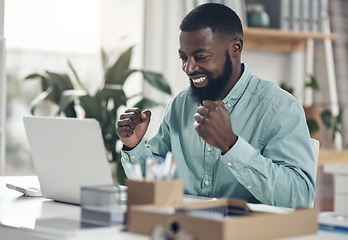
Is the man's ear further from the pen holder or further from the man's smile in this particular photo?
the pen holder

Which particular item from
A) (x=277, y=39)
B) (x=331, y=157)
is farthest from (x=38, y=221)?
(x=277, y=39)

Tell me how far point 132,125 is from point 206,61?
1.00 feet

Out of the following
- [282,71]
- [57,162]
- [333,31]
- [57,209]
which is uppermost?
[333,31]

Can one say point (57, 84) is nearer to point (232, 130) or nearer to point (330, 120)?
point (330, 120)

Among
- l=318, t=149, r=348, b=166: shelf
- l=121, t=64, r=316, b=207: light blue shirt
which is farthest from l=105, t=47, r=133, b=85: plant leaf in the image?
l=121, t=64, r=316, b=207: light blue shirt

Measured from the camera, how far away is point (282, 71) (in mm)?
4270

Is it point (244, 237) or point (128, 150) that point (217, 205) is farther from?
point (128, 150)

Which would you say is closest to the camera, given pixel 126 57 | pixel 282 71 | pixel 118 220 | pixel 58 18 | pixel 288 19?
pixel 118 220

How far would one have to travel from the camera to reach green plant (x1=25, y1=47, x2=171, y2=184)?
332cm

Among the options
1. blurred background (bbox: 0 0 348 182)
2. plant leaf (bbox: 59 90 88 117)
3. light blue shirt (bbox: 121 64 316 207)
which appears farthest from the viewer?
blurred background (bbox: 0 0 348 182)

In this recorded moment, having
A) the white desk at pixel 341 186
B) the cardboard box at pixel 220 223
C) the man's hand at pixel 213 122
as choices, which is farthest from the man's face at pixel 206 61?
the white desk at pixel 341 186

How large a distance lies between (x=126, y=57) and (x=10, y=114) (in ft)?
8.80

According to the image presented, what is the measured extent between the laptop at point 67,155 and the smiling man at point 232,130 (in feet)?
0.82

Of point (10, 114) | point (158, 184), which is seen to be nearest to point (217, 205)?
point (158, 184)
